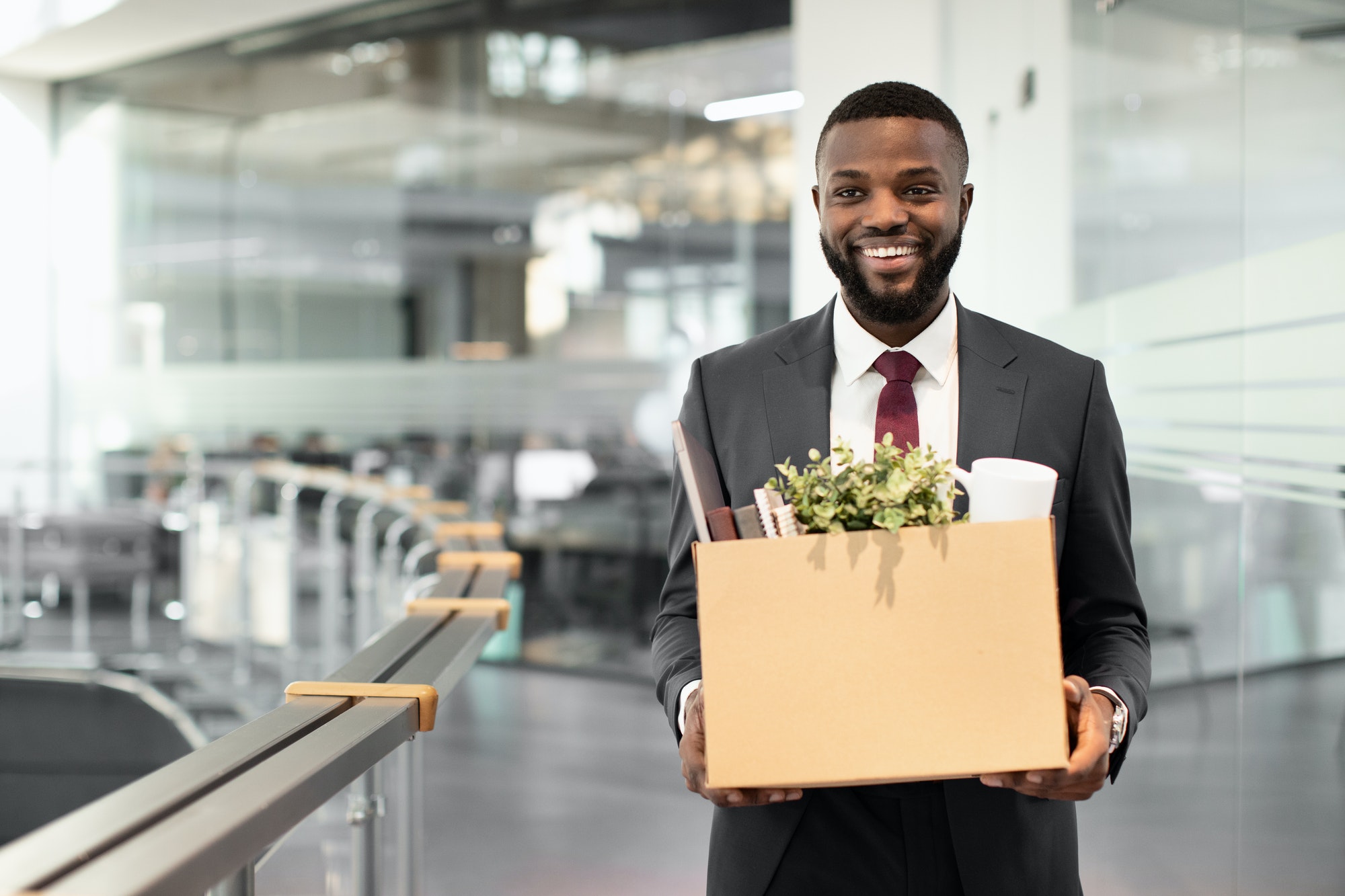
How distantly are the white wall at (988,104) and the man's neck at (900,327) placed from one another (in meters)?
2.65

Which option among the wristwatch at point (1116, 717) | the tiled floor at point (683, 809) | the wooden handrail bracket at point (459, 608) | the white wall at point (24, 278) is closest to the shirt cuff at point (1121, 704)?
the wristwatch at point (1116, 717)

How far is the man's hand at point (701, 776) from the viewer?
Result: 996mm

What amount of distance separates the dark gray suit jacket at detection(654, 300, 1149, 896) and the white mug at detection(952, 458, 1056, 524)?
222 mm

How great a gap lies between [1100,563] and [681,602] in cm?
48

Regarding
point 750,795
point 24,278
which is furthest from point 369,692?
point 24,278

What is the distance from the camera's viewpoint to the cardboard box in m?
0.94

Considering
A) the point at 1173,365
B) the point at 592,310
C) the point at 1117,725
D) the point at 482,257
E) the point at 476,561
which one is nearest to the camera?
the point at 1117,725

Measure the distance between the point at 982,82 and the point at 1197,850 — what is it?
2.85 metres

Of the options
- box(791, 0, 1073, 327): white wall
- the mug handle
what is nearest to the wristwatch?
the mug handle

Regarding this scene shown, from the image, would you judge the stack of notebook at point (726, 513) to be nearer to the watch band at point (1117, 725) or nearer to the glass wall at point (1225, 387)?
the watch band at point (1117, 725)

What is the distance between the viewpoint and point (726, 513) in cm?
98

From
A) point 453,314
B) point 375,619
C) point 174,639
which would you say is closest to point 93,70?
point 453,314

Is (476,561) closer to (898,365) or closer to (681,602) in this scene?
(681,602)

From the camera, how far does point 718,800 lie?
1021mm
